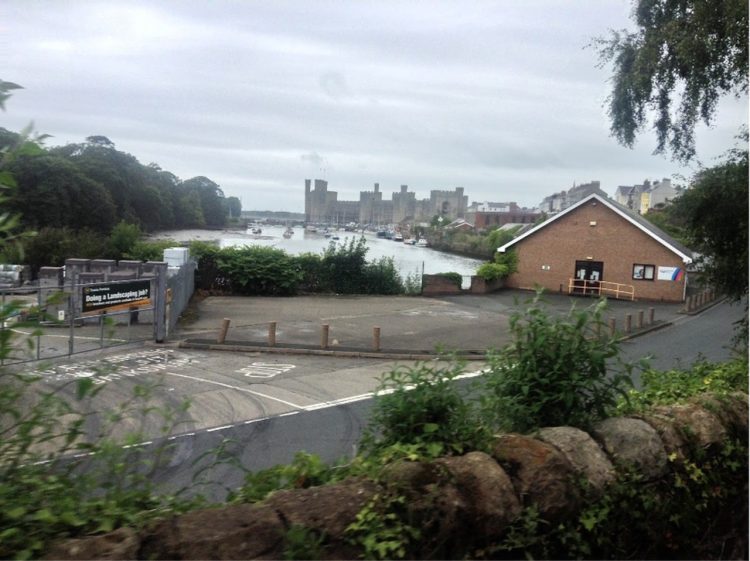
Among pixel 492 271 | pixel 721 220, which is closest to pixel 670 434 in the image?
pixel 721 220

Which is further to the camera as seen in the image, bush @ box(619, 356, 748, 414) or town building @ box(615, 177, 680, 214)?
town building @ box(615, 177, 680, 214)

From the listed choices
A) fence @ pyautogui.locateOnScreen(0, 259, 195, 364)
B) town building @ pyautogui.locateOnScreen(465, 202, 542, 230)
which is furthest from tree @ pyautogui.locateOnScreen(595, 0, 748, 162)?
town building @ pyautogui.locateOnScreen(465, 202, 542, 230)

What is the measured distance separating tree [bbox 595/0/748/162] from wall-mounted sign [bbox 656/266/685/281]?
29623mm

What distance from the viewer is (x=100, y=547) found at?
2.56 metres

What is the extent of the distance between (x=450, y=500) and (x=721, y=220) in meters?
7.33

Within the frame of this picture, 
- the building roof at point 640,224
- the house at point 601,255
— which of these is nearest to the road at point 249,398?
the building roof at point 640,224

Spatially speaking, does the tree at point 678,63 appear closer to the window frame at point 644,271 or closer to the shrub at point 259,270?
the shrub at point 259,270

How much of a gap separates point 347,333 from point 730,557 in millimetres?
18749

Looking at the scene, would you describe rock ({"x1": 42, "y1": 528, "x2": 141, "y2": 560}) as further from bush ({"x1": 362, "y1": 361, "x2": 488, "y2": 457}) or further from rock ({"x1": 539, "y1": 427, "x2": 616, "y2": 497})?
rock ({"x1": 539, "y1": 427, "x2": 616, "y2": 497})

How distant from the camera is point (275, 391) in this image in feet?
45.9

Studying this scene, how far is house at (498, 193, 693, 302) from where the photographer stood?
3894cm

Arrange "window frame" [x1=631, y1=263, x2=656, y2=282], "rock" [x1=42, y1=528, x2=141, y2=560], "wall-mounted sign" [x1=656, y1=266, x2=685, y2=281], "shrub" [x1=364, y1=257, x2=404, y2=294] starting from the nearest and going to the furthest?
"rock" [x1=42, y1=528, x2=141, y2=560] → "shrub" [x1=364, y1=257, x2=404, y2=294] → "wall-mounted sign" [x1=656, y1=266, x2=685, y2=281] → "window frame" [x1=631, y1=263, x2=656, y2=282]

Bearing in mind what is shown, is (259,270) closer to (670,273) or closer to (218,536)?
(670,273)

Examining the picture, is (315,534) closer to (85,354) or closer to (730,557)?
(730,557)
